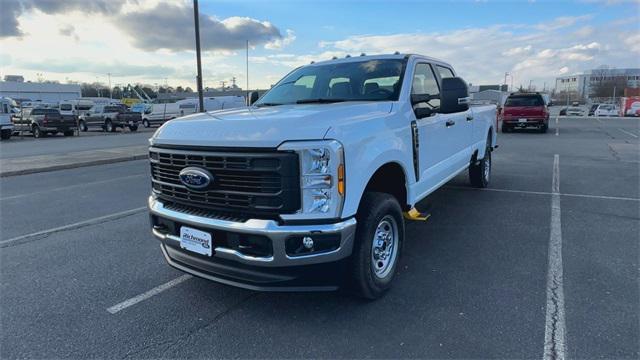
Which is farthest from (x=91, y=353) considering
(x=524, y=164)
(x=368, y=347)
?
(x=524, y=164)

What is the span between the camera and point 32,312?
3477mm

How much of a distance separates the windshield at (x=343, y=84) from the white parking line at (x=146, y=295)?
2043 millimetres

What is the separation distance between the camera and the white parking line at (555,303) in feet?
9.29

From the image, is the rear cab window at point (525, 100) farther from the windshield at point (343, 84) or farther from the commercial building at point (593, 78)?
the commercial building at point (593, 78)

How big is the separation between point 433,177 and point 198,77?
39.0ft

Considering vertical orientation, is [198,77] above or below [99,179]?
above

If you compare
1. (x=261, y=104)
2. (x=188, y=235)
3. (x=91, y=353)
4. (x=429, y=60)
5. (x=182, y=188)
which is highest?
(x=429, y=60)

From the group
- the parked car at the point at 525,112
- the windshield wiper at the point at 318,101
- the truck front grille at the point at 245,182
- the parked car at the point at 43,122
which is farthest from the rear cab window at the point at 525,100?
the parked car at the point at 43,122

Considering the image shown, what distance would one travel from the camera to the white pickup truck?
2.89 meters

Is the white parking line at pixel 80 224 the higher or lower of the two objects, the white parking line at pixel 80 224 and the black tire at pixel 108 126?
the lower

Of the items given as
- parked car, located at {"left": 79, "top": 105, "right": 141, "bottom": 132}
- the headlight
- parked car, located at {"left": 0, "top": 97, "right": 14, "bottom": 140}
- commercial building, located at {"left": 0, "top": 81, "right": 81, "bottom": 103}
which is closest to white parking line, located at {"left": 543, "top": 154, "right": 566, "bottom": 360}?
the headlight

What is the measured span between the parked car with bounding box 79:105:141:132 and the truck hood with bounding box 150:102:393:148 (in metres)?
29.9

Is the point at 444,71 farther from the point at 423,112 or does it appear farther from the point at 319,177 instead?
the point at 319,177

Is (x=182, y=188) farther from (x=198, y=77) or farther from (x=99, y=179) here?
(x=198, y=77)
